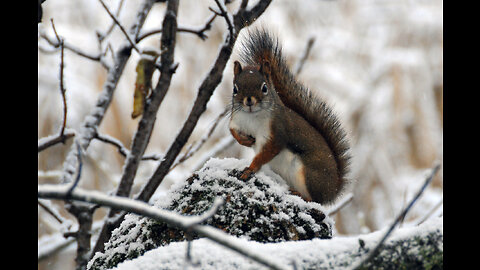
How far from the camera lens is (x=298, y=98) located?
5.53 ft

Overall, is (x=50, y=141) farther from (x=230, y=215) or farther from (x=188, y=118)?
(x=230, y=215)

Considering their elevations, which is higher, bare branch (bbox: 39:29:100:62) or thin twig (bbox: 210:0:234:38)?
thin twig (bbox: 210:0:234:38)

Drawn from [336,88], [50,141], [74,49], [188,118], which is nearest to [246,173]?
[188,118]

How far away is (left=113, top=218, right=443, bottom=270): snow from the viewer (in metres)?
0.83

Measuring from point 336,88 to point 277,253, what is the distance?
14.5 ft

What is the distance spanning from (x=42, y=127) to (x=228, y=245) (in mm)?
2551

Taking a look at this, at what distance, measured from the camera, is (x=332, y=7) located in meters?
5.75

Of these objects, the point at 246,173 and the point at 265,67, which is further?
the point at 265,67

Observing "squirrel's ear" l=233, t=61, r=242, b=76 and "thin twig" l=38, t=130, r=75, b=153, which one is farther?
"squirrel's ear" l=233, t=61, r=242, b=76

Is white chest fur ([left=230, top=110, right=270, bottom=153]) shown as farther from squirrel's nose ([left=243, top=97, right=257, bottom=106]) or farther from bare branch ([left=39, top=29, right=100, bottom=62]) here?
bare branch ([left=39, top=29, right=100, bottom=62])

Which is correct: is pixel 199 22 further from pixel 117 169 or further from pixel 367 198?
pixel 367 198

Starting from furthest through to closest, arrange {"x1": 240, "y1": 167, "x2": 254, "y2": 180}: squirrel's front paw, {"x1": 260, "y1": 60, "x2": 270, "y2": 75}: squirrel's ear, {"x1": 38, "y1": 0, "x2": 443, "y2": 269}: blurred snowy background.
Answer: {"x1": 38, "y1": 0, "x2": 443, "y2": 269}: blurred snowy background → {"x1": 260, "y1": 60, "x2": 270, "y2": 75}: squirrel's ear → {"x1": 240, "y1": 167, "x2": 254, "y2": 180}: squirrel's front paw

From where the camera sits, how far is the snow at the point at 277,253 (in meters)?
0.83

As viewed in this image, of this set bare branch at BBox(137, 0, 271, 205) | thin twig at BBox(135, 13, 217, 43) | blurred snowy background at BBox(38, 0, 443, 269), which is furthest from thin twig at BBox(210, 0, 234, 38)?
blurred snowy background at BBox(38, 0, 443, 269)
